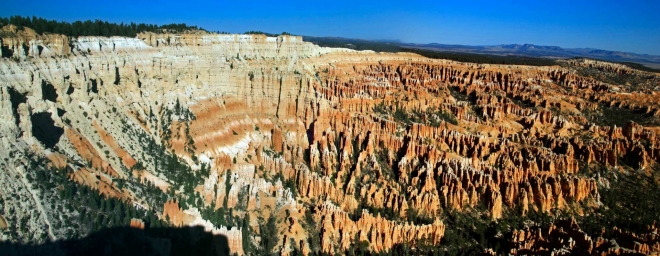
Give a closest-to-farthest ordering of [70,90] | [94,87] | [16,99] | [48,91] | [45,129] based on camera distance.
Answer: [16,99], [45,129], [48,91], [70,90], [94,87]

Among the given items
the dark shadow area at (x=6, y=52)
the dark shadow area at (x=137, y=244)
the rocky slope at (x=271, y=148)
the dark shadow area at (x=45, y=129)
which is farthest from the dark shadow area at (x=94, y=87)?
the dark shadow area at (x=137, y=244)

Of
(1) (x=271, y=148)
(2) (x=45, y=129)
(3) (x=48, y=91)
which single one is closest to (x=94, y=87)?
(3) (x=48, y=91)

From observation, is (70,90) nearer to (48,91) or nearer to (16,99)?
(48,91)

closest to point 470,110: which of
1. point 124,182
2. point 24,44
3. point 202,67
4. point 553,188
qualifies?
point 553,188

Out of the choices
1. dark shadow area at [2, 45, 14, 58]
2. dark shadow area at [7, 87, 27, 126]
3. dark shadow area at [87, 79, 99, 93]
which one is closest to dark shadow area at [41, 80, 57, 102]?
dark shadow area at [7, 87, 27, 126]

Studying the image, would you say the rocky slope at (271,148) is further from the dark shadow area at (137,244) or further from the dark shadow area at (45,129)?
the dark shadow area at (137,244)

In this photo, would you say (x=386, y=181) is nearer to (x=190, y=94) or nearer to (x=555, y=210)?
(x=555, y=210)

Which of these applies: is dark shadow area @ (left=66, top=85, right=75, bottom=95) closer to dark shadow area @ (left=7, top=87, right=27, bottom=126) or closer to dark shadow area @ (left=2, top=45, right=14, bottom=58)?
dark shadow area @ (left=7, top=87, right=27, bottom=126)
